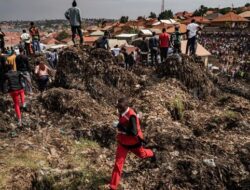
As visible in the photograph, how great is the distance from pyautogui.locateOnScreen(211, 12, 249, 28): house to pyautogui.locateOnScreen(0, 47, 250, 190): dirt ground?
33.5 metres

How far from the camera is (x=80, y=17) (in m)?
12.6

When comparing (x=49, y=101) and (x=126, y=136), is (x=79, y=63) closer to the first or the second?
(x=49, y=101)

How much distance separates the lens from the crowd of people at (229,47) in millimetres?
29730

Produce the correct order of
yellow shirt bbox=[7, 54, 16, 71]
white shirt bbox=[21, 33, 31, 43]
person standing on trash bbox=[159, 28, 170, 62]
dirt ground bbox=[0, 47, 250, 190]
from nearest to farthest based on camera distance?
dirt ground bbox=[0, 47, 250, 190], yellow shirt bbox=[7, 54, 16, 71], person standing on trash bbox=[159, 28, 170, 62], white shirt bbox=[21, 33, 31, 43]

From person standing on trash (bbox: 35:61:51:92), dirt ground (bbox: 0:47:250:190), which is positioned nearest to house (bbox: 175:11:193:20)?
dirt ground (bbox: 0:47:250:190)

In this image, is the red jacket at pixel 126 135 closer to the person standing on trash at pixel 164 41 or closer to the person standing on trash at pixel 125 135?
the person standing on trash at pixel 125 135

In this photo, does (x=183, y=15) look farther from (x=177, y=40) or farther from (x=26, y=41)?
(x=26, y=41)

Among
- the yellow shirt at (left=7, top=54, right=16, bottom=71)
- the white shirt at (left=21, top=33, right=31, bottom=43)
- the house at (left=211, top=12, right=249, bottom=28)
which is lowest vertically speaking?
the house at (left=211, top=12, right=249, bottom=28)

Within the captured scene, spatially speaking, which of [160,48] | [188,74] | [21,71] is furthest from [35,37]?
[188,74]

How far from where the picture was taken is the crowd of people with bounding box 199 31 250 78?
29.7 m

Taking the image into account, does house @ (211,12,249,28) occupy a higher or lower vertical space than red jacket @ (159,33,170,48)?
lower

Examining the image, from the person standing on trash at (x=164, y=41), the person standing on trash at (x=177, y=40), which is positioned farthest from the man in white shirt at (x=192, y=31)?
the person standing on trash at (x=164, y=41)

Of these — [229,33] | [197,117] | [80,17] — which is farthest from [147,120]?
[229,33]

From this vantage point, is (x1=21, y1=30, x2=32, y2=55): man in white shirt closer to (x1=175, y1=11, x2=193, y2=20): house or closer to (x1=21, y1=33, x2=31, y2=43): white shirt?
(x1=21, y1=33, x2=31, y2=43): white shirt
